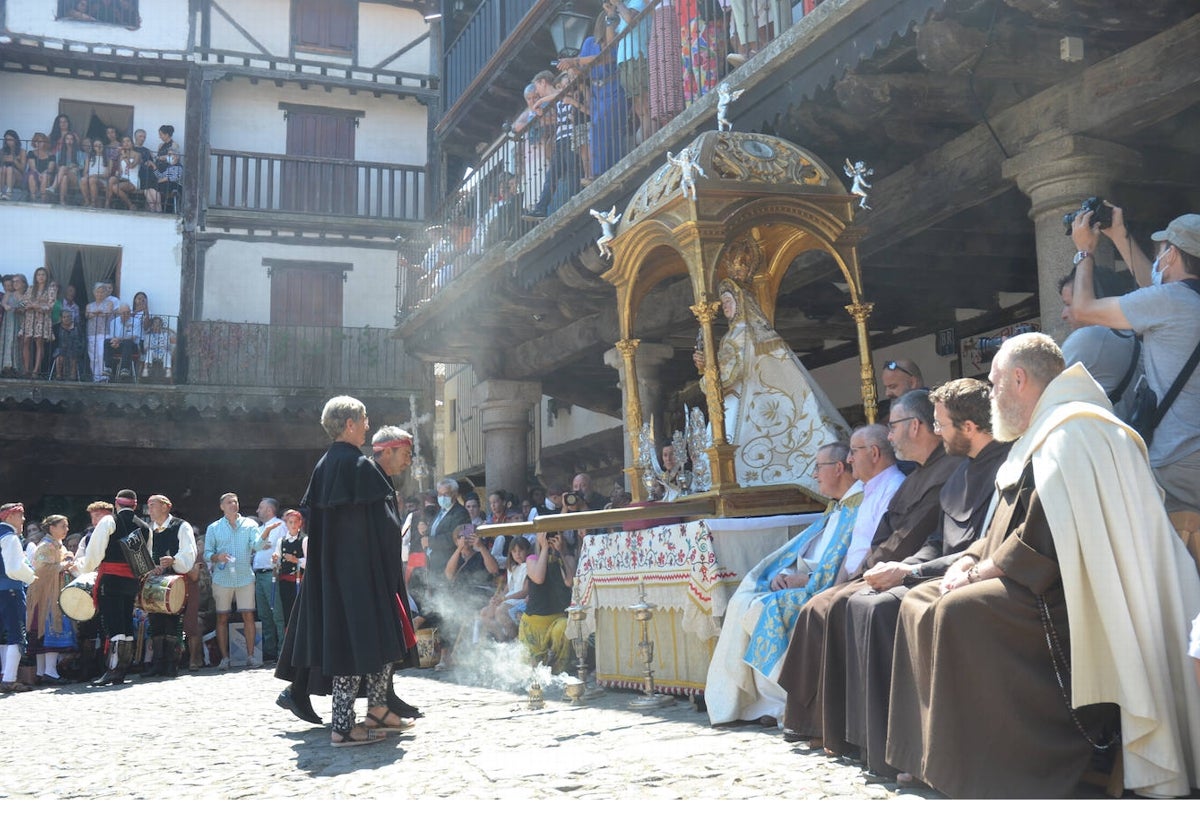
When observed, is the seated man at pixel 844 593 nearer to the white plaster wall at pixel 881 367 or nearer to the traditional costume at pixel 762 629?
the traditional costume at pixel 762 629

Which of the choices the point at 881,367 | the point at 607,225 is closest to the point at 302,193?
the point at 881,367

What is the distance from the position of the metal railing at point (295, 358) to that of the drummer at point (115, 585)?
10.0 metres

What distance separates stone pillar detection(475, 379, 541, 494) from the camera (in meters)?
14.4

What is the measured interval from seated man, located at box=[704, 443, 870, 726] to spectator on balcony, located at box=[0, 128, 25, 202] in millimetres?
19245

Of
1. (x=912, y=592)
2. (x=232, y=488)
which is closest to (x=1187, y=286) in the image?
(x=912, y=592)

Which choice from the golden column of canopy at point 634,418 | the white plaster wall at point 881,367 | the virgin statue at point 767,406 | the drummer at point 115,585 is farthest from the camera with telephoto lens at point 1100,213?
the drummer at point 115,585

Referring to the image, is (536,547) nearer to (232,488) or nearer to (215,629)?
(215,629)

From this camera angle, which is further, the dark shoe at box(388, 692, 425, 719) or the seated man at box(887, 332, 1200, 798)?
the dark shoe at box(388, 692, 425, 719)

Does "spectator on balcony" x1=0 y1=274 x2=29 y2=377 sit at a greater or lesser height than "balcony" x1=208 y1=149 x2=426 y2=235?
lesser

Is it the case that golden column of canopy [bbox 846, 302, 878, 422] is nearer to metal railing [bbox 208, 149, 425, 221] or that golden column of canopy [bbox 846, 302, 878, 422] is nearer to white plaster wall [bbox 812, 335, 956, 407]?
white plaster wall [bbox 812, 335, 956, 407]

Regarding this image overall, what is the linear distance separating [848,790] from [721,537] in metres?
2.50

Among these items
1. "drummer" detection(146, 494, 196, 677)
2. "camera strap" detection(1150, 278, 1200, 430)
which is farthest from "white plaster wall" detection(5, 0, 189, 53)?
"camera strap" detection(1150, 278, 1200, 430)

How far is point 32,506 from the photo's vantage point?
20188 mm

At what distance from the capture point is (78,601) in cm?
1084
